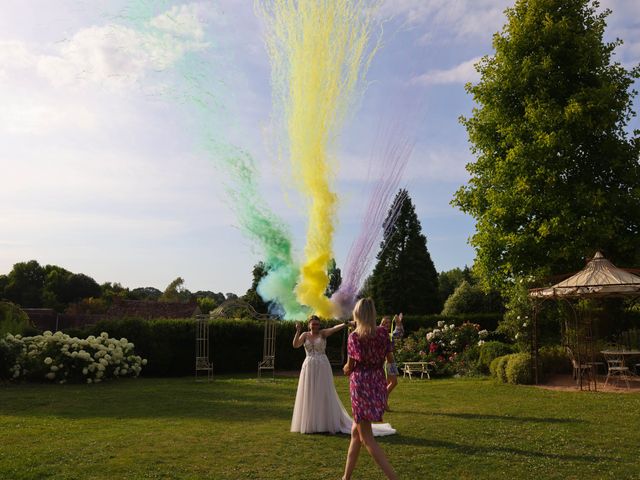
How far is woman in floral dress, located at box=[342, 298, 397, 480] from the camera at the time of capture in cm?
612

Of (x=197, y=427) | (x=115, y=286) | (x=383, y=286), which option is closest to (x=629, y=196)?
(x=197, y=427)

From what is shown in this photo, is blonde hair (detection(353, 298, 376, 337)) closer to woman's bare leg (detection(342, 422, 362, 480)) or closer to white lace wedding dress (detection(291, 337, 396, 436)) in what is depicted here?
woman's bare leg (detection(342, 422, 362, 480))

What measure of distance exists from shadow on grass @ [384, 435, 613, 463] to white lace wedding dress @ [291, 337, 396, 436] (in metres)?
0.55

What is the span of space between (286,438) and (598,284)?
1067 cm

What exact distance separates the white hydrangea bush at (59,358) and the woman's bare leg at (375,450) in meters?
13.9

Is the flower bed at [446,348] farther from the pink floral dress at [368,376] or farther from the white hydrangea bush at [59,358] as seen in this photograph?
the pink floral dress at [368,376]

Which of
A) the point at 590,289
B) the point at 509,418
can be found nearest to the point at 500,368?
the point at 590,289

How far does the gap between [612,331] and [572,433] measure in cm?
1430

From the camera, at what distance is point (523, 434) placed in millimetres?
9125

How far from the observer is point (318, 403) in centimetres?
942

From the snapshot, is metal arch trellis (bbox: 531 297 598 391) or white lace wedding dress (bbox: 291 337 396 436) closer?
white lace wedding dress (bbox: 291 337 396 436)

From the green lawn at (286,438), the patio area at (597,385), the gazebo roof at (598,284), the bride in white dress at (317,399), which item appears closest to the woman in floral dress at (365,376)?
the green lawn at (286,438)

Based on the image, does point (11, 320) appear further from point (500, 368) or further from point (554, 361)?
point (554, 361)

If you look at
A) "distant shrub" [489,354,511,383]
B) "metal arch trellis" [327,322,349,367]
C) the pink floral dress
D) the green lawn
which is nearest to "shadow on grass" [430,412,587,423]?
the green lawn
